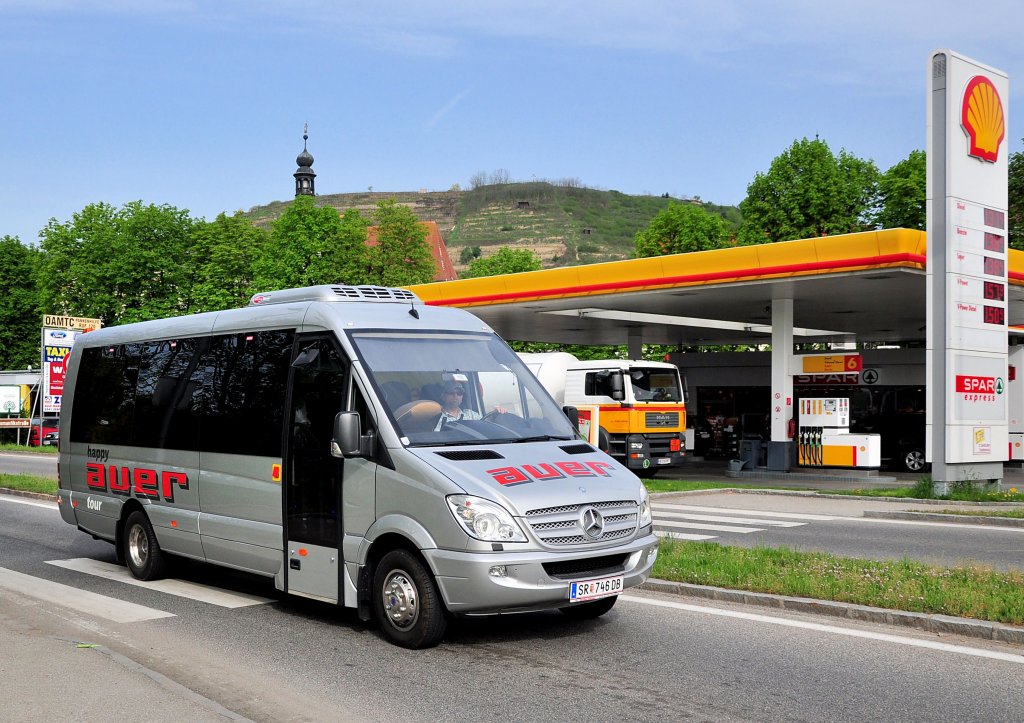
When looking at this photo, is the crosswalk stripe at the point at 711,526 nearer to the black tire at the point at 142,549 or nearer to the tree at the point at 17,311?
the black tire at the point at 142,549

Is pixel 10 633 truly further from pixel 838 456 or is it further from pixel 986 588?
pixel 838 456

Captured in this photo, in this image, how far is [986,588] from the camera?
28.5 ft

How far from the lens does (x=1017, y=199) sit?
44.3m

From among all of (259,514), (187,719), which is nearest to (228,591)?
(259,514)

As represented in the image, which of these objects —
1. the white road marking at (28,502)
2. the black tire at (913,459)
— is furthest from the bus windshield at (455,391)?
the black tire at (913,459)

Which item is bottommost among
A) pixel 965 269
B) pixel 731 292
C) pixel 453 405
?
pixel 453 405

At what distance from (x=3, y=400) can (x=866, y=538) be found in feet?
170

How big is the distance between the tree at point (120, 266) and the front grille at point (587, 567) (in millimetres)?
55419

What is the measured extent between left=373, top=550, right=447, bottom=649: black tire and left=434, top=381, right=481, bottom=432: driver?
1045 millimetres

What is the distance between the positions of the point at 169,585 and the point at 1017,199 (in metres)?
42.5

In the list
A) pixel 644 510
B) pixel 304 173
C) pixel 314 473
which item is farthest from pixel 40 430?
pixel 304 173

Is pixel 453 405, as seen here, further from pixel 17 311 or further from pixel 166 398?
pixel 17 311

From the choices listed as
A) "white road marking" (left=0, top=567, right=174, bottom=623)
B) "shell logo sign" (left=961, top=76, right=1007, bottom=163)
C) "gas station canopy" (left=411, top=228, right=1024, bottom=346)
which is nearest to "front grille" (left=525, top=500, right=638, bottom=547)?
"white road marking" (left=0, top=567, right=174, bottom=623)

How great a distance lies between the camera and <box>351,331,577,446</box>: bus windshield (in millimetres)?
7773
